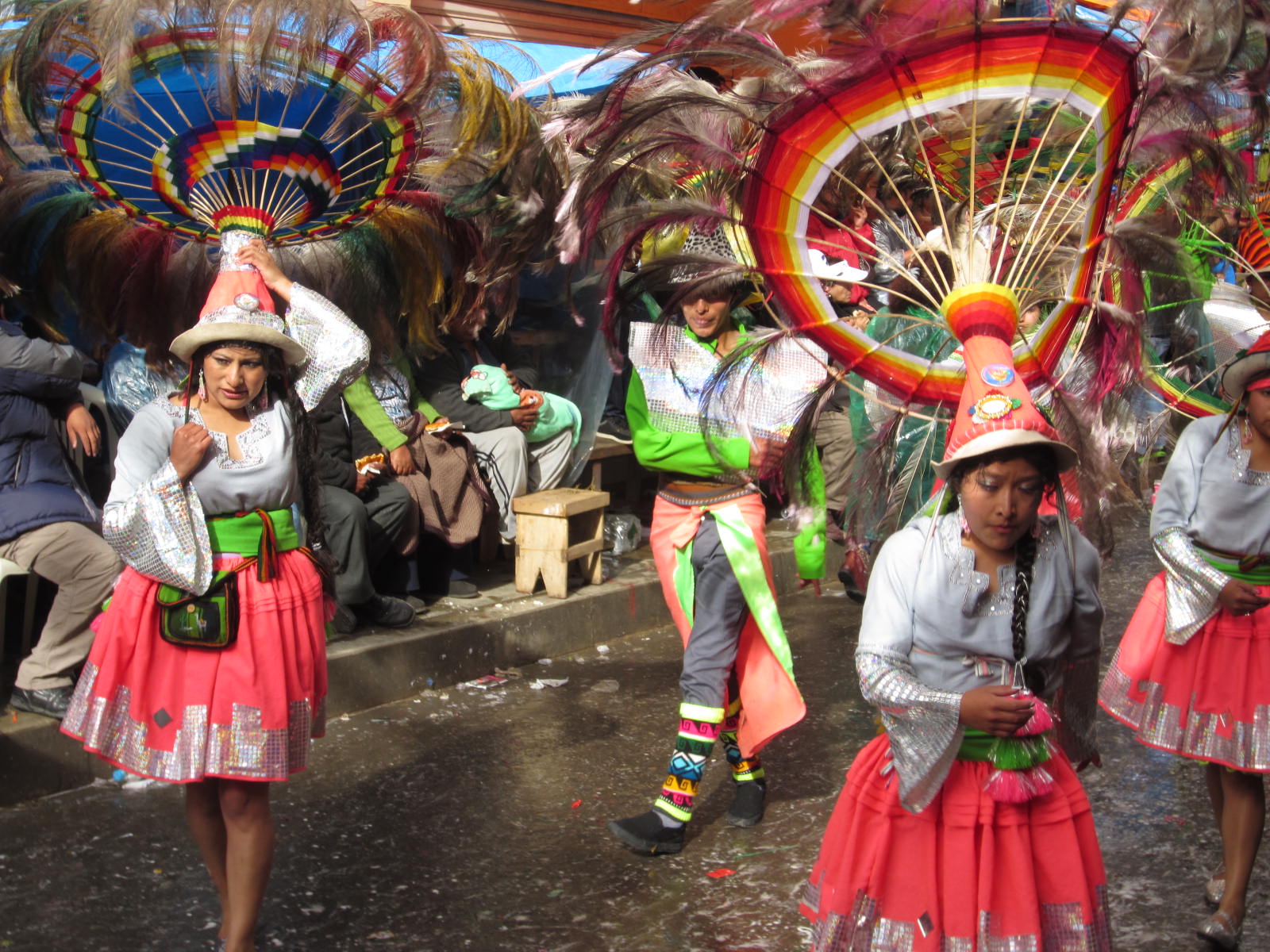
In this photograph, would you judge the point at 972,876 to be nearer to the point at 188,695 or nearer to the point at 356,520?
the point at 188,695

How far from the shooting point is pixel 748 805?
4.72 m

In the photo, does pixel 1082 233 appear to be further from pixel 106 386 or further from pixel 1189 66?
pixel 106 386

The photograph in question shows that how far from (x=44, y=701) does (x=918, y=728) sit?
11.4 ft

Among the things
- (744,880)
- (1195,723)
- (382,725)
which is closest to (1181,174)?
(1195,723)

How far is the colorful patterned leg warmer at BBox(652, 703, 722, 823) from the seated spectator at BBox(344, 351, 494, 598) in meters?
2.36

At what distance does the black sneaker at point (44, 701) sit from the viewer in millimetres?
4840

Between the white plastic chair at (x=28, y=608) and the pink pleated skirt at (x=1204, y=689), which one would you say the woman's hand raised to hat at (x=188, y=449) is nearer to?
the white plastic chair at (x=28, y=608)

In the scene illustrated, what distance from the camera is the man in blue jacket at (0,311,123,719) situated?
16.0 ft

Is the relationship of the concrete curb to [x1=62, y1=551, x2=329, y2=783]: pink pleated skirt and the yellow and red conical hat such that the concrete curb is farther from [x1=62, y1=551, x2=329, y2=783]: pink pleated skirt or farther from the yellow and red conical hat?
the yellow and red conical hat

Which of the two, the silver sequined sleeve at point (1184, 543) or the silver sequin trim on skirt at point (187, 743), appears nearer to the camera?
the silver sequin trim on skirt at point (187, 743)

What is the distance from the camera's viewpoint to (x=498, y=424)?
23.5ft

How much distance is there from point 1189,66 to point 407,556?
4.31 metres

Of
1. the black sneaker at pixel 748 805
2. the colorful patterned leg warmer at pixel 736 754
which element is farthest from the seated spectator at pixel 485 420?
the black sneaker at pixel 748 805

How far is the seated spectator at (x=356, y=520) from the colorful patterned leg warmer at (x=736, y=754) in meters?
2.02
